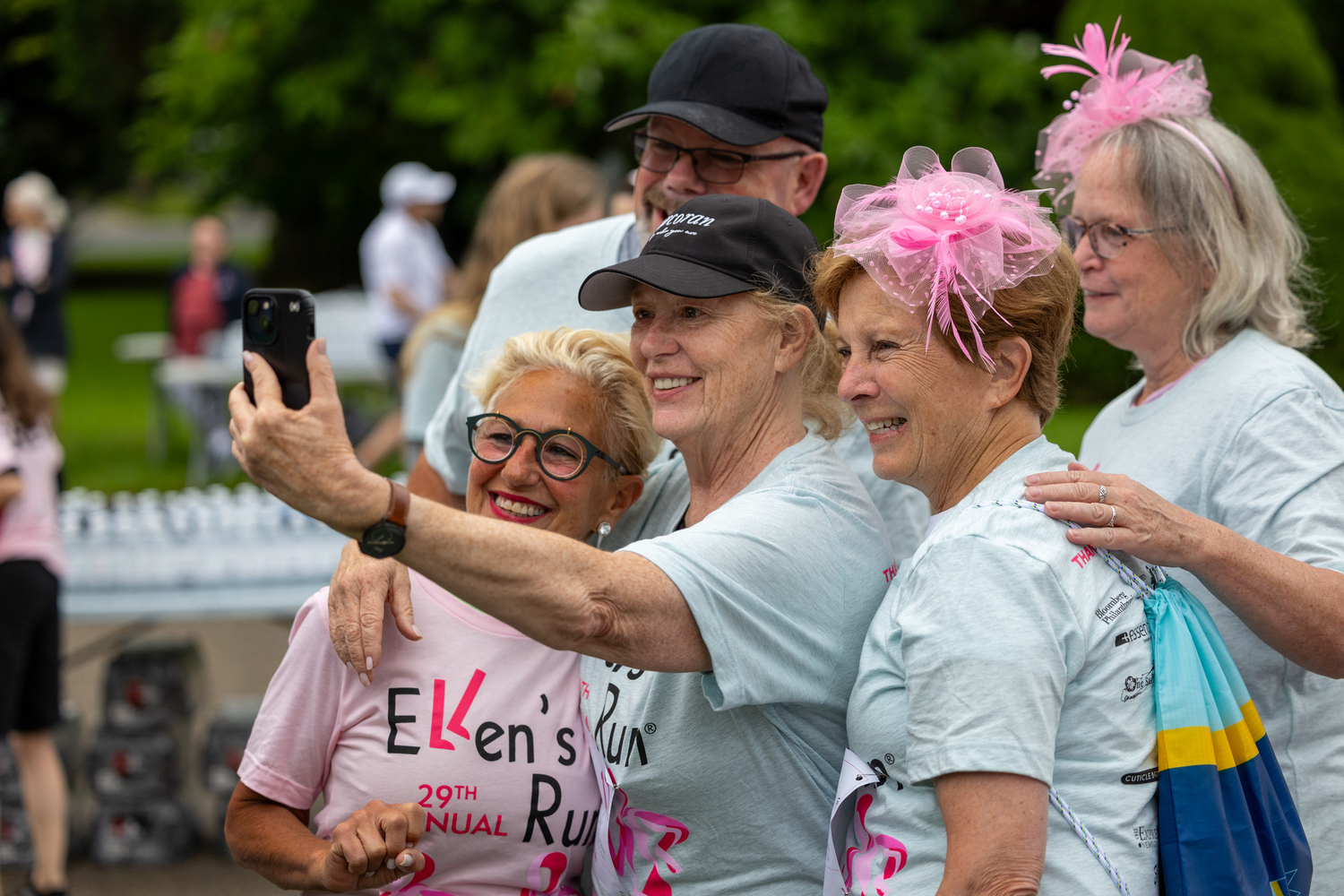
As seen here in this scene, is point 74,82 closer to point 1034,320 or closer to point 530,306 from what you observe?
point 530,306

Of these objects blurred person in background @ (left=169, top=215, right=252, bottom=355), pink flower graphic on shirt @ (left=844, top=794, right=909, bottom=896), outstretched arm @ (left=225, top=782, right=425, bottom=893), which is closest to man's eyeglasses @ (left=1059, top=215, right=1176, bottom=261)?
pink flower graphic on shirt @ (left=844, top=794, right=909, bottom=896)

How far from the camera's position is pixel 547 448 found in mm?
2379

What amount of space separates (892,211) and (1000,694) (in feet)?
2.64

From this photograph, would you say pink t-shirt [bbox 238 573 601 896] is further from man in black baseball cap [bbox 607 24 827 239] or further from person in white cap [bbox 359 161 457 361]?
person in white cap [bbox 359 161 457 361]

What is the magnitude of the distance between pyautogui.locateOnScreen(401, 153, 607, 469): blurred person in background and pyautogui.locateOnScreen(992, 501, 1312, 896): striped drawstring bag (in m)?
3.53

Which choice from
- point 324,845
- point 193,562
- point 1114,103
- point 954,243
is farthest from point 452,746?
point 193,562

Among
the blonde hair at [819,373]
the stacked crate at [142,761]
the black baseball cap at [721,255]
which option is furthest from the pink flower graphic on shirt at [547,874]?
the stacked crate at [142,761]

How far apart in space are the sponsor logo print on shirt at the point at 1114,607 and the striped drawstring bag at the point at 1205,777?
0.04 m

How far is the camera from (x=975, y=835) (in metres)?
1.70

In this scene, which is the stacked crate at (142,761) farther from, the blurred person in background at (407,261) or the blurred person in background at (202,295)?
the blurred person in background at (202,295)

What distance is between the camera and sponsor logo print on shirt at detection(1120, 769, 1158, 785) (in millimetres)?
1819

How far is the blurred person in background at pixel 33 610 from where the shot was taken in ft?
14.8

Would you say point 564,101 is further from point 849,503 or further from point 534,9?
point 849,503

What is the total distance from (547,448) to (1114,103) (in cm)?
147
